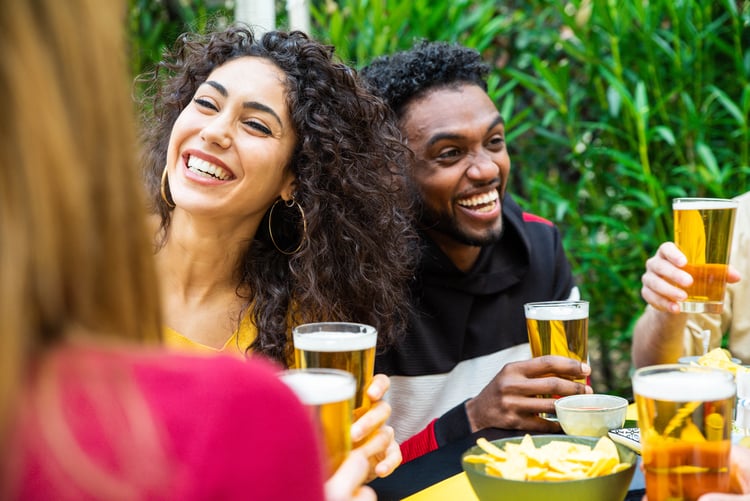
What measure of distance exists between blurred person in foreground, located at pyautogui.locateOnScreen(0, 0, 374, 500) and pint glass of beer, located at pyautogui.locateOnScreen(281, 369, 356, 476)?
357mm

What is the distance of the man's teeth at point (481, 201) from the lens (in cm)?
258

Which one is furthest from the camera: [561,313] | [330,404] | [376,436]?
[561,313]

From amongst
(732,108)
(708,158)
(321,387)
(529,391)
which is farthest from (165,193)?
(732,108)

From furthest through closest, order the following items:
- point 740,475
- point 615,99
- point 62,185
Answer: point 615,99
point 740,475
point 62,185

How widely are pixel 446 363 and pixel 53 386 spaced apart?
193 centimetres

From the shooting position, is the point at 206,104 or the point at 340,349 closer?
the point at 340,349

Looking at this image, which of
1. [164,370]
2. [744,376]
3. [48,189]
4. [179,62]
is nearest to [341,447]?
[164,370]

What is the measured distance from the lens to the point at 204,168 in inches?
84.8

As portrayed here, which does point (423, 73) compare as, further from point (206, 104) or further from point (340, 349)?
point (340, 349)

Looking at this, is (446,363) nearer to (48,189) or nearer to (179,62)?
(179,62)

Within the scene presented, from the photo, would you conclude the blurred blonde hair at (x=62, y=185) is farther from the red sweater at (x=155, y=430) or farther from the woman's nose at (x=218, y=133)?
the woman's nose at (x=218, y=133)

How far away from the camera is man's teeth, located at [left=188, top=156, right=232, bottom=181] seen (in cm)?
215

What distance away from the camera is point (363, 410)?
1485 millimetres

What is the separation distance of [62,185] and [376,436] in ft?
3.11
